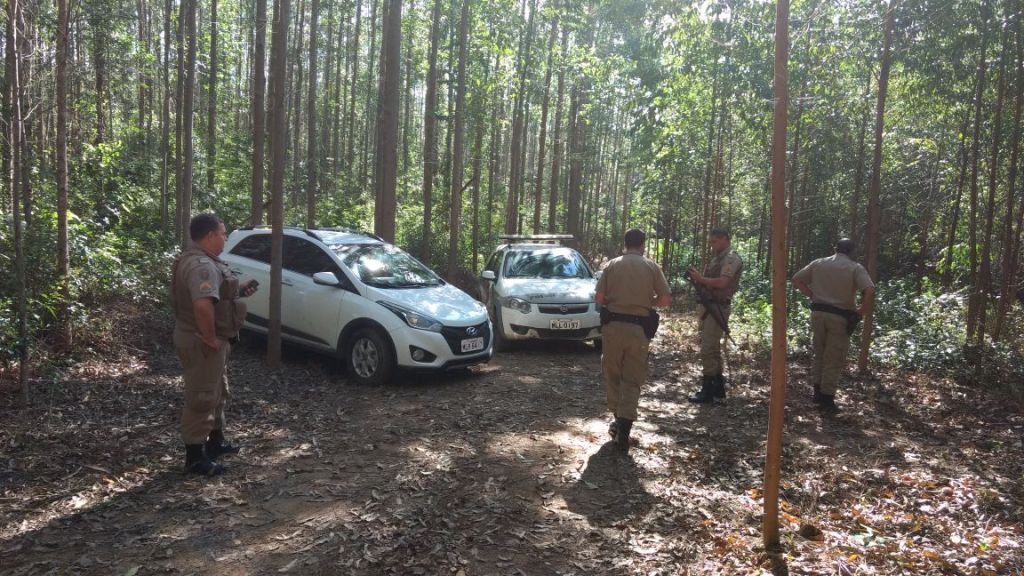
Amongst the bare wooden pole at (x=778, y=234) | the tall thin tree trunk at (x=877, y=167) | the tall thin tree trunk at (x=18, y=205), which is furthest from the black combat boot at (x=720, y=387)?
the tall thin tree trunk at (x=18, y=205)

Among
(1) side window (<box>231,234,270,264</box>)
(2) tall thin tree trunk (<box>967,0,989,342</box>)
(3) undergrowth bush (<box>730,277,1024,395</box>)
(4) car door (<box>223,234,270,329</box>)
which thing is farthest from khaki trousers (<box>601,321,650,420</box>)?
(2) tall thin tree trunk (<box>967,0,989,342</box>)

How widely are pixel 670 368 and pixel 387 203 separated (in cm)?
601

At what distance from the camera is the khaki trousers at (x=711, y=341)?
6867 mm

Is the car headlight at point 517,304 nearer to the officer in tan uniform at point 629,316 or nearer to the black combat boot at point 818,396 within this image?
the officer in tan uniform at point 629,316

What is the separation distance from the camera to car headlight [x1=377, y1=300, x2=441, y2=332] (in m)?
Answer: 7.10

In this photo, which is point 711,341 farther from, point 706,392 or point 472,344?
point 472,344

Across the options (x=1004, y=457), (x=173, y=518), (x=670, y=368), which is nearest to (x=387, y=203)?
(x=670, y=368)

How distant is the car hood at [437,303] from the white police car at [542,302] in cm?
151

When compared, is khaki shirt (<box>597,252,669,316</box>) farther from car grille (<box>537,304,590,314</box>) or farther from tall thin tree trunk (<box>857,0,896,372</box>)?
tall thin tree trunk (<box>857,0,896,372</box>)

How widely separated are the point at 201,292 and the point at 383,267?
3943 mm

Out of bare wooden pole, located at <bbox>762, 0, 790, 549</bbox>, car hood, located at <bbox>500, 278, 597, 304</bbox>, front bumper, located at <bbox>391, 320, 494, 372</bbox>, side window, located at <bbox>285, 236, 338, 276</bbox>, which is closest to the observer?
bare wooden pole, located at <bbox>762, 0, 790, 549</bbox>

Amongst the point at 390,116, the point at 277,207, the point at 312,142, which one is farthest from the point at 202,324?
the point at 312,142

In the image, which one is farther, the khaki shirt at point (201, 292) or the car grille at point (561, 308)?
the car grille at point (561, 308)

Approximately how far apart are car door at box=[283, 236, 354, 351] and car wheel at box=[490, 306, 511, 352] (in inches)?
112
